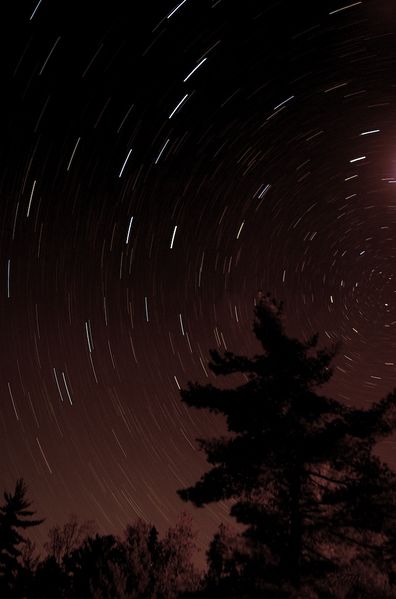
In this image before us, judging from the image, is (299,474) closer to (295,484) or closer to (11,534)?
(295,484)

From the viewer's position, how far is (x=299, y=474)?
953cm

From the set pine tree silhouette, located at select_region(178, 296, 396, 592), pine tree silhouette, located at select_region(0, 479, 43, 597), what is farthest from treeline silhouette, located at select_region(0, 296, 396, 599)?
pine tree silhouette, located at select_region(0, 479, 43, 597)

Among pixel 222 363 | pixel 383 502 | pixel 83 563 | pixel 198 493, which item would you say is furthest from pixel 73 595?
pixel 383 502

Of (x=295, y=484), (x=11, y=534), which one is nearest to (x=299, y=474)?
(x=295, y=484)

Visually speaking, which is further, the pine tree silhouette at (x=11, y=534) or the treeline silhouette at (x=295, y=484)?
the pine tree silhouette at (x=11, y=534)

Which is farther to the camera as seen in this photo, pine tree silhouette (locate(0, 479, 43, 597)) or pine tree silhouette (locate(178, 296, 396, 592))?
pine tree silhouette (locate(0, 479, 43, 597))

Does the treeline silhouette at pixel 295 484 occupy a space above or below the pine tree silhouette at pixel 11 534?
below

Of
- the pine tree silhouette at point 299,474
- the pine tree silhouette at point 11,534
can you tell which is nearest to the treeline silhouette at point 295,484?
the pine tree silhouette at point 299,474

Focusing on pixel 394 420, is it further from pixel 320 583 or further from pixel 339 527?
pixel 320 583

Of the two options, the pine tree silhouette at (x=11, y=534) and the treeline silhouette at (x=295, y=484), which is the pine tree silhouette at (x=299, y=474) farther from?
the pine tree silhouette at (x=11, y=534)

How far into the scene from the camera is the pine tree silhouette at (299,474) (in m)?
8.91

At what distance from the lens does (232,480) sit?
31.4 feet

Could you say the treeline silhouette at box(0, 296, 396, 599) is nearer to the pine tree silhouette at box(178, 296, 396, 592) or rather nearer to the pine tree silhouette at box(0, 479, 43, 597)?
the pine tree silhouette at box(178, 296, 396, 592)

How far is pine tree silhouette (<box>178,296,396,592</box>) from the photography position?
29.2 feet
